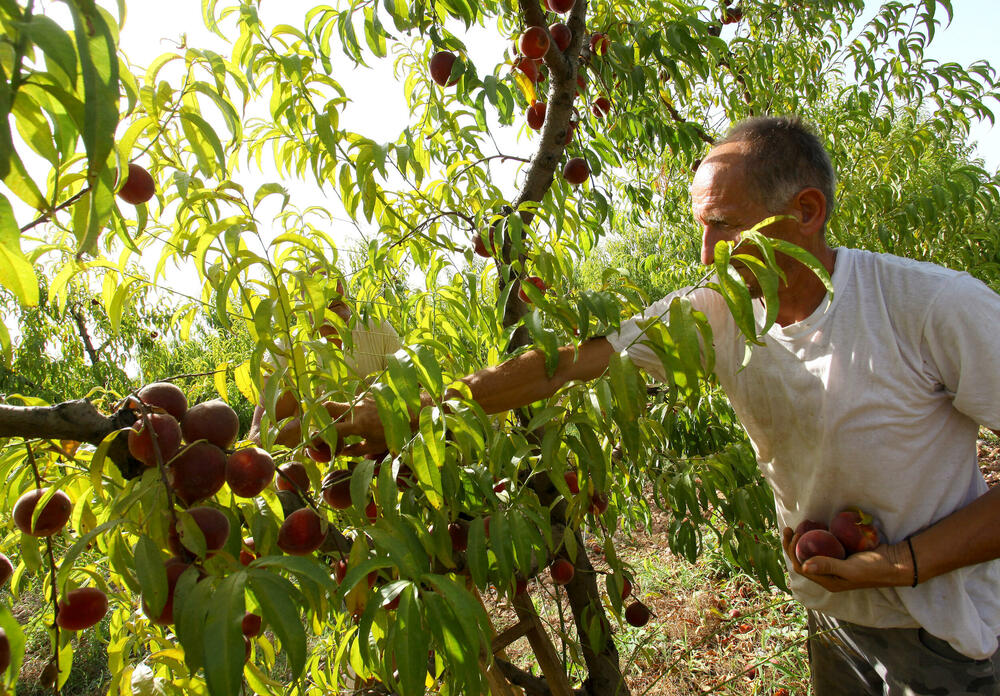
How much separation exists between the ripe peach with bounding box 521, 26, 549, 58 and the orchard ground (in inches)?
74.0

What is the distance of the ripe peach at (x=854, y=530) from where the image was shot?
1487 millimetres

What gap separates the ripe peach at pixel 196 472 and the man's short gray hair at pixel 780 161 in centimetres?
125

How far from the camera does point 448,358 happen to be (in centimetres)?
154

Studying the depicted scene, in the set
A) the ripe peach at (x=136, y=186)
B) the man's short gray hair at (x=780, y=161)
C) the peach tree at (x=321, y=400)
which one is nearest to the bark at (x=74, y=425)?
the peach tree at (x=321, y=400)

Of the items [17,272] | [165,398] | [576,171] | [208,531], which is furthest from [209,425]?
[576,171]

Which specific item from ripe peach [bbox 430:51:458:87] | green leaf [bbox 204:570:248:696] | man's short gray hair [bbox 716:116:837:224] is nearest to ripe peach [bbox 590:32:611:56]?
ripe peach [bbox 430:51:458:87]

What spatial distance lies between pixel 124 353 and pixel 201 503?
314 inches

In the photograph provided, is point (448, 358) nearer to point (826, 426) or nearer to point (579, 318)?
point (579, 318)

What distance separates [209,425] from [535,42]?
4.35 feet

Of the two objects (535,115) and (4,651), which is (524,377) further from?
(535,115)

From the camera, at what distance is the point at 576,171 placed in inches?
88.5

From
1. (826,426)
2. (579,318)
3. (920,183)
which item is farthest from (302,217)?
(920,183)

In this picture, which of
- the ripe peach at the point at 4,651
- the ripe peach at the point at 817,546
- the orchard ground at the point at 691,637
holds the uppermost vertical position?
the ripe peach at the point at 4,651

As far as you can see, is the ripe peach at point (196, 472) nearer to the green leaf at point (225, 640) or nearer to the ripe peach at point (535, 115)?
the green leaf at point (225, 640)
